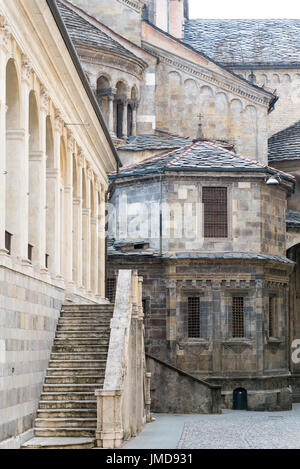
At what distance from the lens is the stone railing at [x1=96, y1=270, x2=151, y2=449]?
19.6m

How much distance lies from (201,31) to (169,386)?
103ft

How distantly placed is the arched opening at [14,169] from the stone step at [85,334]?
4211mm

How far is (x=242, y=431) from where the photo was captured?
1027 inches

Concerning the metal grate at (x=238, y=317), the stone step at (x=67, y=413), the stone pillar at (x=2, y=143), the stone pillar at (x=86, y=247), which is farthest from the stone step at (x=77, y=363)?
the metal grate at (x=238, y=317)

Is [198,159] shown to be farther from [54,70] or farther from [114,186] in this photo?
[54,70]

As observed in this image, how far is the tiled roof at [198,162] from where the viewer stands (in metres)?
38.7

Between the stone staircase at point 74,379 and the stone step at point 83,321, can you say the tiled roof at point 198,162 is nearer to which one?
the stone staircase at point 74,379

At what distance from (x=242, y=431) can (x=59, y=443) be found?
7.89 m

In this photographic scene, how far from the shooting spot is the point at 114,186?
40062 mm

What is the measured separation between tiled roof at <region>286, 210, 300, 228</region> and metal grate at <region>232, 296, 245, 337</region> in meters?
6.66

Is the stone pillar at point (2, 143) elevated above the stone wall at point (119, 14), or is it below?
below

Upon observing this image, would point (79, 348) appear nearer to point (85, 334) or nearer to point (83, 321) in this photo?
point (85, 334)

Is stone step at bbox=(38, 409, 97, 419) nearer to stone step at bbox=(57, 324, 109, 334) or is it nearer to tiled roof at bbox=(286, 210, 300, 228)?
stone step at bbox=(57, 324, 109, 334)
